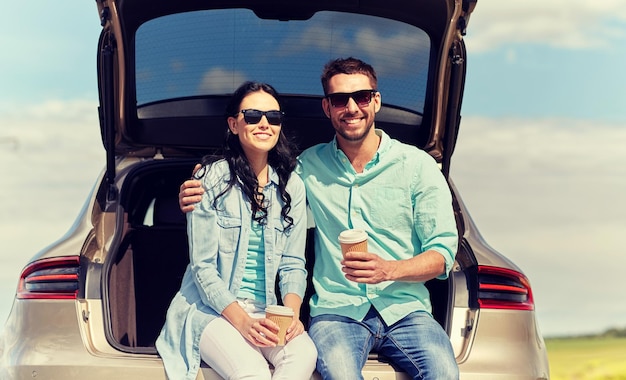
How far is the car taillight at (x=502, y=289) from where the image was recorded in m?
→ 3.77

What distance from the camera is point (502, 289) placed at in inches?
149

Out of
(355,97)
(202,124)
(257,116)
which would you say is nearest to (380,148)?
(355,97)

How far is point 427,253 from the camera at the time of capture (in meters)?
3.57

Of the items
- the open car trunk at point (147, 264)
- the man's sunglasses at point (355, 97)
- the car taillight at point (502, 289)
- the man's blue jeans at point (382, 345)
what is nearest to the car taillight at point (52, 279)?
the open car trunk at point (147, 264)

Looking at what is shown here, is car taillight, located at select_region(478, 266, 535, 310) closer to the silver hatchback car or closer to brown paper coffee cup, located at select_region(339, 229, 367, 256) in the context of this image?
the silver hatchback car

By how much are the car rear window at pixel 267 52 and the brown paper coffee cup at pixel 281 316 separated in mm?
1472

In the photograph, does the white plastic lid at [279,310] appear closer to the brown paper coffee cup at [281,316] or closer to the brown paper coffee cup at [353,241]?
the brown paper coffee cup at [281,316]

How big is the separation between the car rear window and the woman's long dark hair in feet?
2.03

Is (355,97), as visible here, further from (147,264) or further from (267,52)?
(147,264)

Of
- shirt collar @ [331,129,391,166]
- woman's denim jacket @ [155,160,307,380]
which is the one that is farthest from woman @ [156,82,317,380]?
shirt collar @ [331,129,391,166]

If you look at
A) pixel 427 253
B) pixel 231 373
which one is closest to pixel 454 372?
pixel 427 253

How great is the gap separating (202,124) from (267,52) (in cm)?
50

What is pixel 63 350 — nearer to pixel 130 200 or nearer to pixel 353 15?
pixel 130 200

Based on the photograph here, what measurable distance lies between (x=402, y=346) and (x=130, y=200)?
5.14 feet
